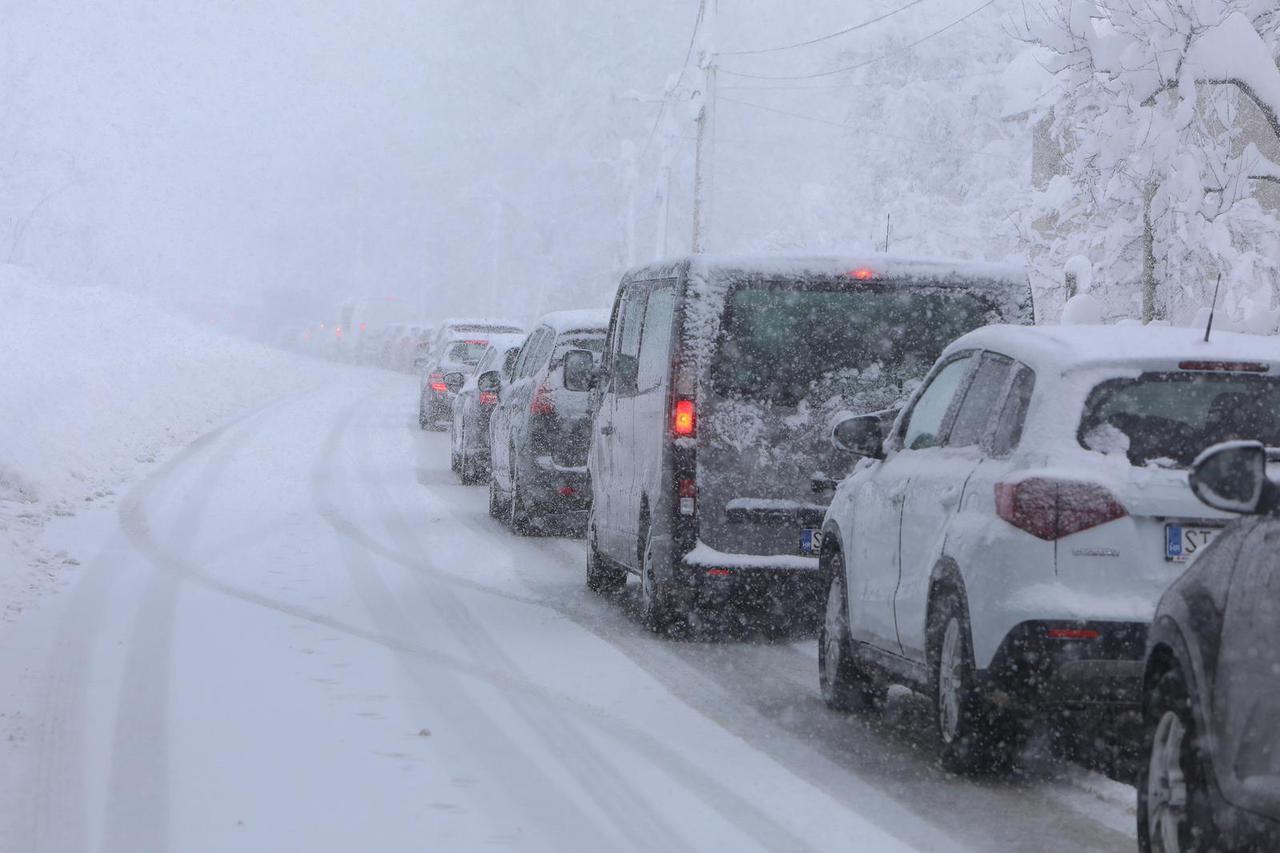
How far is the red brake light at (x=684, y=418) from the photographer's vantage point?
10.2 metres

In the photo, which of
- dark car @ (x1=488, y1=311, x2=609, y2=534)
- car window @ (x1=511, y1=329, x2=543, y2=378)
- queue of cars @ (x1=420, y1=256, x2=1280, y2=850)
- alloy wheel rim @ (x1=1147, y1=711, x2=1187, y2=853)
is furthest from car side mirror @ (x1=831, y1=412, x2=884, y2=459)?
car window @ (x1=511, y1=329, x2=543, y2=378)

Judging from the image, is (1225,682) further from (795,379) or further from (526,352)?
(526,352)

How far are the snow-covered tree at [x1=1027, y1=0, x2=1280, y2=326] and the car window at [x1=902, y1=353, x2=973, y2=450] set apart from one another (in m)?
8.79

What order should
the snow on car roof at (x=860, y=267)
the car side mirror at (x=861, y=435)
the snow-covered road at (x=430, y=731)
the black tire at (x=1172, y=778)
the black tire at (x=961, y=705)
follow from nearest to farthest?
the black tire at (x=1172, y=778)
the snow-covered road at (x=430, y=731)
the black tire at (x=961, y=705)
the car side mirror at (x=861, y=435)
the snow on car roof at (x=860, y=267)

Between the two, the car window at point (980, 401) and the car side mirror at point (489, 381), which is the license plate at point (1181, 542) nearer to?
the car window at point (980, 401)

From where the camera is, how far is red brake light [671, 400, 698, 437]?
1023cm

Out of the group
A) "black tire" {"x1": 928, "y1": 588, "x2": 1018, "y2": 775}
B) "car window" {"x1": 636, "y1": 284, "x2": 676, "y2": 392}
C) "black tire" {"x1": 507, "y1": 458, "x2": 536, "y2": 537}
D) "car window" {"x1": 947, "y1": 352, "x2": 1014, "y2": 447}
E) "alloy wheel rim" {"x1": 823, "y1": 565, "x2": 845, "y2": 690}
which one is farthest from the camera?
"black tire" {"x1": 507, "y1": 458, "x2": 536, "y2": 537}

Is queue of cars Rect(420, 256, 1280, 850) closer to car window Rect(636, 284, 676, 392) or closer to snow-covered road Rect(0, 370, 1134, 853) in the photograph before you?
car window Rect(636, 284, 676, 392)

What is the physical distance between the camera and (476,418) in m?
21.2

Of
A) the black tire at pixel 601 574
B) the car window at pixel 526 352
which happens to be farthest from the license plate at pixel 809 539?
the car window at pixel 526 352

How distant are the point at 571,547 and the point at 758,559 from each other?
5.91m

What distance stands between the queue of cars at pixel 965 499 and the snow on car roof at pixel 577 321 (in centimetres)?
286

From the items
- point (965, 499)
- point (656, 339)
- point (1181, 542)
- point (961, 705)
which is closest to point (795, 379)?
point (656, 339)

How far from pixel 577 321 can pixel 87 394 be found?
1670 centimetres
